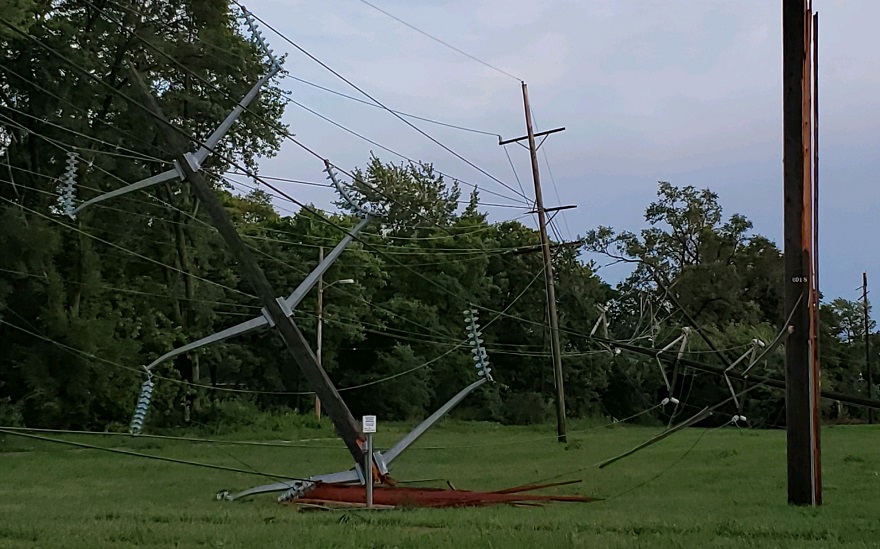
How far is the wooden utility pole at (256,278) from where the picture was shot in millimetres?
14312

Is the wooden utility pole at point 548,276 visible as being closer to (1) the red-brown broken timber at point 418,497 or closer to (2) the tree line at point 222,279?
(2) the tree line at point 222,279

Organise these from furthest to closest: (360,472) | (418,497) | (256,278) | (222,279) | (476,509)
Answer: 1. (222,279)
2. (360,472)
3. (256,278)
4. (418,497)
5. (476,509)

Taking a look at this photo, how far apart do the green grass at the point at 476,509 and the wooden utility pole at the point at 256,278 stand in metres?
1.69

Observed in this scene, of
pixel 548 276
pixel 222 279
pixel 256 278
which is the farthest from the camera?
pixel 222 279

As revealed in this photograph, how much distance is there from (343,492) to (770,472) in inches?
347

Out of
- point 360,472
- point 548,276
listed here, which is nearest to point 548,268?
point 548,276

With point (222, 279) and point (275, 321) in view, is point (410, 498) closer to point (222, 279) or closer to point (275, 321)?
point (275, 321)

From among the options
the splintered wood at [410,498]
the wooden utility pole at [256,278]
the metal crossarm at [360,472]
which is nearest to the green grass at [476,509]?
the metal crossarm at [360,472]

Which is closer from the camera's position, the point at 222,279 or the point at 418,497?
the point at 418,497

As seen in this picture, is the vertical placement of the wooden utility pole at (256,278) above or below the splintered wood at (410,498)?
above

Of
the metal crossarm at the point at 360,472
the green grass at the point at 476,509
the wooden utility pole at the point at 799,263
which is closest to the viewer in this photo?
the green grass at the point at 476,509

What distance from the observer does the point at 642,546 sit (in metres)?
8.43

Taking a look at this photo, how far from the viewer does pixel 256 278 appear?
14.5 meters

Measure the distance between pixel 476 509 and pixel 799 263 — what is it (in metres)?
5.33
